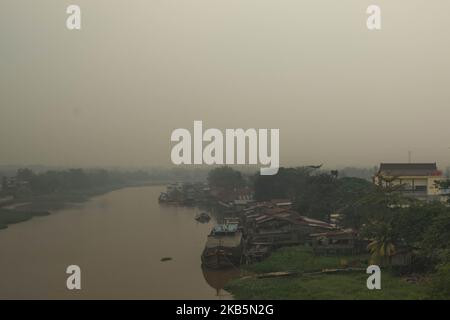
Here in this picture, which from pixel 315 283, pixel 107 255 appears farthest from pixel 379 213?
pixel 107 255

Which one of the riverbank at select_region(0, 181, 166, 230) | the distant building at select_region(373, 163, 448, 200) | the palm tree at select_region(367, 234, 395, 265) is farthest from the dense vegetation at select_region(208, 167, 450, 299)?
the riverbank at select_region(0, 181, 166, 230)

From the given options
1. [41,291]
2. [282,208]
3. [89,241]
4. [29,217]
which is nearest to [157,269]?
[89,241]

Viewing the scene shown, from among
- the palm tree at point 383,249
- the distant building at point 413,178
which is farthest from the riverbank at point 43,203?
the distant building at point 413,178

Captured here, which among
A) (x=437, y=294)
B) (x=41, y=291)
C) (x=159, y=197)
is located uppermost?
(x=159, y=197)

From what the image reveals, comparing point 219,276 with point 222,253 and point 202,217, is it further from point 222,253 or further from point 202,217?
point 202,217

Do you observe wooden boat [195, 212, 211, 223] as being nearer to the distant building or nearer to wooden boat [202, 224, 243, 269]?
wooden boat [202, 224, 243, 269]

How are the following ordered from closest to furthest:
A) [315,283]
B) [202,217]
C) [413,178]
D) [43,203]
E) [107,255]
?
[315,283]
[107,255]
[43,203]
[413,178]
[202,217]

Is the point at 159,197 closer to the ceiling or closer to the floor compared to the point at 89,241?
closer to the ceiling
